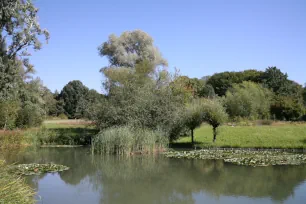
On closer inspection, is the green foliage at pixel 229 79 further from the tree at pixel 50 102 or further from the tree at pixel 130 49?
the tree at pixel 50 102

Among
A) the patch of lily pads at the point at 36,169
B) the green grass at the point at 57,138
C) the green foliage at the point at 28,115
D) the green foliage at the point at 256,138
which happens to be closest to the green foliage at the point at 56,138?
the green grass at the point at 57,138

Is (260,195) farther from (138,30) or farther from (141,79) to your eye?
(138,30)

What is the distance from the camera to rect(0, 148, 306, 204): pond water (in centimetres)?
1166

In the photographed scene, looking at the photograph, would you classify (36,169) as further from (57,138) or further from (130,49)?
(130,49)

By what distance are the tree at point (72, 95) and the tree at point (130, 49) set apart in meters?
19.8

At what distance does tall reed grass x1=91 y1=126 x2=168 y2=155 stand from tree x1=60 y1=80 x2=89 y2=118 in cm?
4108

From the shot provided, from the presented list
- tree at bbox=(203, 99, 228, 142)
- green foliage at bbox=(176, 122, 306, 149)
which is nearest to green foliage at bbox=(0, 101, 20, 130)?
green foliage at bbox=(176, 122, 306, 149)

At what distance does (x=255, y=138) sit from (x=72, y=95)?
45.6 metres

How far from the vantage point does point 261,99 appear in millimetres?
43875

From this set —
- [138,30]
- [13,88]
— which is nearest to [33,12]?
[13,88]

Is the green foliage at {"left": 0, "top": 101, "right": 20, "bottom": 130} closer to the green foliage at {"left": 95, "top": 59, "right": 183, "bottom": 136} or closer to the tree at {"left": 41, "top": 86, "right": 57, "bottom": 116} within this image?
the green foliage at {"left": 95, "top": 59, "right": 183, "bottom": 136}

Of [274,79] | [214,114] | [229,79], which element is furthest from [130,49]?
[229,79]

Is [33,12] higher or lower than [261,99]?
higher

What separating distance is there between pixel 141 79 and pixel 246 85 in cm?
2240
